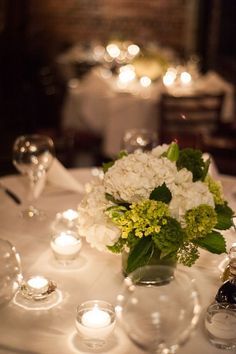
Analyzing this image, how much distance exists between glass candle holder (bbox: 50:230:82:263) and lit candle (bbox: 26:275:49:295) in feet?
0.47

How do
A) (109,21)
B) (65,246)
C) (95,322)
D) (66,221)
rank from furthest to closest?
1. (109,21)
2. (66,221)
3. (65,246)
4. (95,322)

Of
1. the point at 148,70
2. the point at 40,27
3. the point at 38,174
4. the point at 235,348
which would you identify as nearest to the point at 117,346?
the point at 235,348

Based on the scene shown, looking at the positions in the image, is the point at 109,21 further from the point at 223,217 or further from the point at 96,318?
the point at 96,318

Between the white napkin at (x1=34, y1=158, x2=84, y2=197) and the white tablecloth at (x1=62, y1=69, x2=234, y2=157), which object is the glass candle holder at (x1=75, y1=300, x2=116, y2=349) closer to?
the white napkin at (x1=34, y1=158, x2=84, y2=197)

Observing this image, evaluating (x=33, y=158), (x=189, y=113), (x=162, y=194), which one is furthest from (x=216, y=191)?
(x=189, y=113)

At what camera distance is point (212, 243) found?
1345 mm

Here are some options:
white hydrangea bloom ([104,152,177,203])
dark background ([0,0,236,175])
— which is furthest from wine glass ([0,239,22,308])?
dark background ([0,0,236,175])

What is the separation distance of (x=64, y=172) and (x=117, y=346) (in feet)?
3.50

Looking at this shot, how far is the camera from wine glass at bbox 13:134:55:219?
1.93 meters

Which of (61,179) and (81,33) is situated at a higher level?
(61,179)

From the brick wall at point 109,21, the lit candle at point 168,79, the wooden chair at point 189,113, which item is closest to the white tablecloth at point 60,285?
the wooden chair at point 189,113

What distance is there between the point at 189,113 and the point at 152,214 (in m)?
2.69

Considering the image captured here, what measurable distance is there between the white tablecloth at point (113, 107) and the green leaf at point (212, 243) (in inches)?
100

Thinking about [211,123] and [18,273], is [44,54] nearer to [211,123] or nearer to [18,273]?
[211,123]
